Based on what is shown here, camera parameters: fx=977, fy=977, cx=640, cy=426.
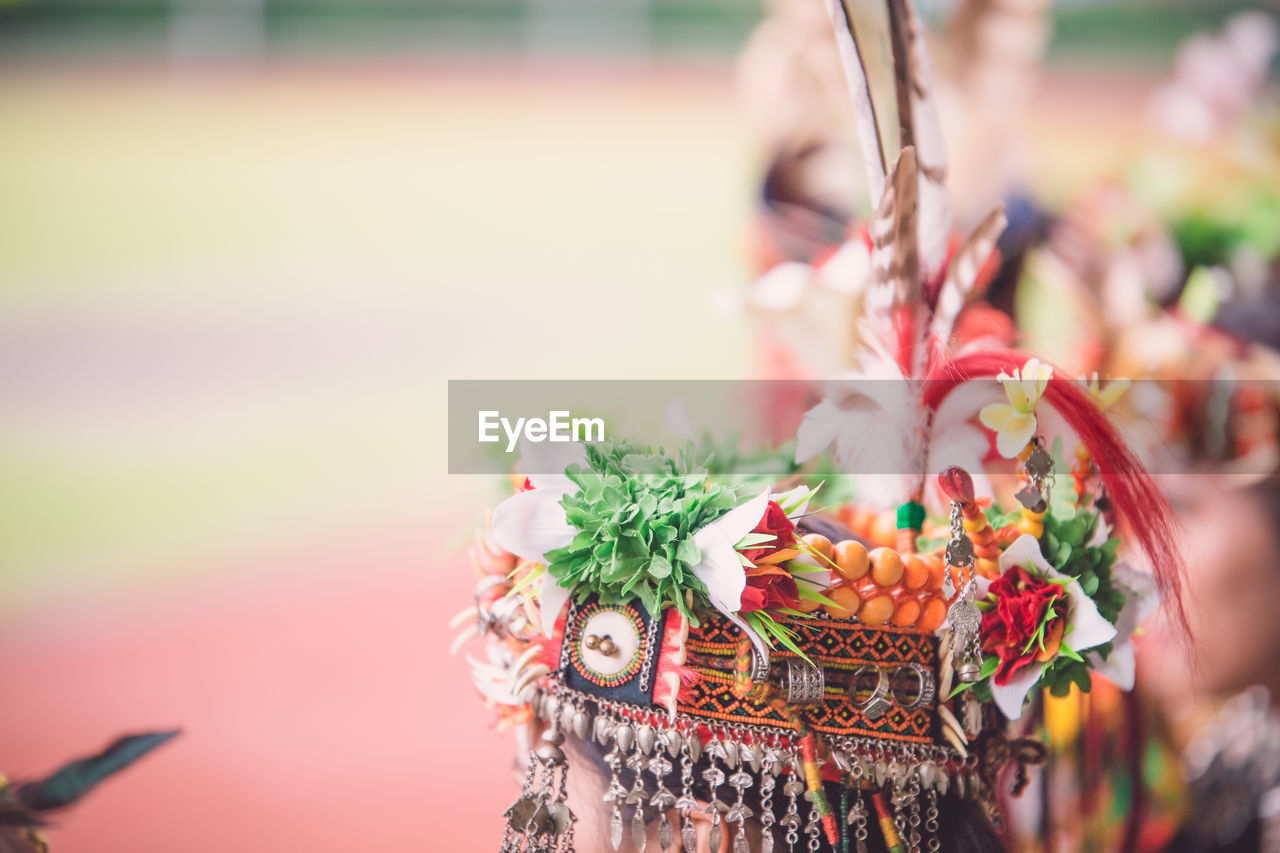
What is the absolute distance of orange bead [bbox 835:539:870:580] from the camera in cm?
77

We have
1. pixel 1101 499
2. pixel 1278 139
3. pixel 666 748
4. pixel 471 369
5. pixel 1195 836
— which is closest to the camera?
pixel 666 748

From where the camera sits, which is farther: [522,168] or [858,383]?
[522,168]

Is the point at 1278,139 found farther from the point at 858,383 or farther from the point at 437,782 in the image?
the point at 437,782

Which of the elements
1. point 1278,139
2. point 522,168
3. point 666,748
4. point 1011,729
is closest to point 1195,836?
point 1011,729

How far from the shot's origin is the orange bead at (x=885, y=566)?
0.78m

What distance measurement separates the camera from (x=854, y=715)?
0.79m

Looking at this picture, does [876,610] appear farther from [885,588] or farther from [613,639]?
[613,639]

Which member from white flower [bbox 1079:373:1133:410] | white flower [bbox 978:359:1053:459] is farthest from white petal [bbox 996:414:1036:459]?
white flower [bbox 1079:373:1133:410]

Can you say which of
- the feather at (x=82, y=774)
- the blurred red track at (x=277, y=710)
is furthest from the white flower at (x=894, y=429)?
the blurred red track at (x=277, y=710)

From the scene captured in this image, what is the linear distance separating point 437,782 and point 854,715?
1.24m

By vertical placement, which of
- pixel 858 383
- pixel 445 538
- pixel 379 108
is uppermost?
pixel 379 108

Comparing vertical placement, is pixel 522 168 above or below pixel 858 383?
above

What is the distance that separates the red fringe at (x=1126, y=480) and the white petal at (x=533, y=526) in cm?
41

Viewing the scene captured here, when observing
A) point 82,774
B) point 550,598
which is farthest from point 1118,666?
point 82,774
